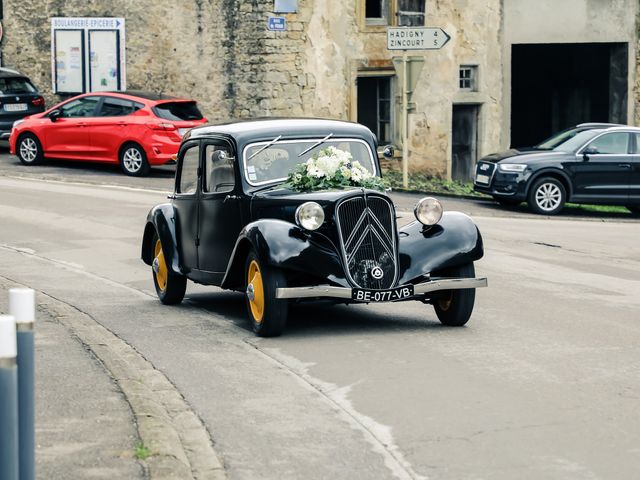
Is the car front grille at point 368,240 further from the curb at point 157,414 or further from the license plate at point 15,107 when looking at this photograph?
the license plate at point 15,107

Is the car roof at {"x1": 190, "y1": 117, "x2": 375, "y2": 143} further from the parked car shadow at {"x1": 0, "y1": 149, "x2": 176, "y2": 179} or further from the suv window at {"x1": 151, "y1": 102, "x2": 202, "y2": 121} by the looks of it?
the suv window at {"x1": 151, "y1": 102, "x2": 202, "y2": 121}

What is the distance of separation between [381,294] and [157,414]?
329 cm

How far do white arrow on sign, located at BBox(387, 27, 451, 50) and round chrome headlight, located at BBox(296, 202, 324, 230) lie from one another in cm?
1679

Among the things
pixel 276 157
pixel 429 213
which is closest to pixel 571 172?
pixel 276 157

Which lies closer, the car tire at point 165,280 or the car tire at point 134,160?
the car tire at point 165,280

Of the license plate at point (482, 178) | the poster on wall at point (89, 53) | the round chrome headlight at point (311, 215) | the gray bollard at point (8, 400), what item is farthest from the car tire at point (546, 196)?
the gray bollard at point (8, 400)

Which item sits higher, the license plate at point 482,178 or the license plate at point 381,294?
the license plate at point 482,178

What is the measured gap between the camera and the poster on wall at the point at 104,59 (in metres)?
33.8

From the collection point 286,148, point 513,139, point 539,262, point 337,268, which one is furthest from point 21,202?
point 513,139

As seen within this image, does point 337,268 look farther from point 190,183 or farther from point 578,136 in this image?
point 578,136

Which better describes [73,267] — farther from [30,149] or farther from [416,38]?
[30,149]

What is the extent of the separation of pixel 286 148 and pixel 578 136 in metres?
15.5

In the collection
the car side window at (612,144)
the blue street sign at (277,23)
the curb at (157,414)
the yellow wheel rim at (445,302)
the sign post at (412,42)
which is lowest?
the curb at (157,414)

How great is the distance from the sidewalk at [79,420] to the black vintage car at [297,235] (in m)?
1.71
